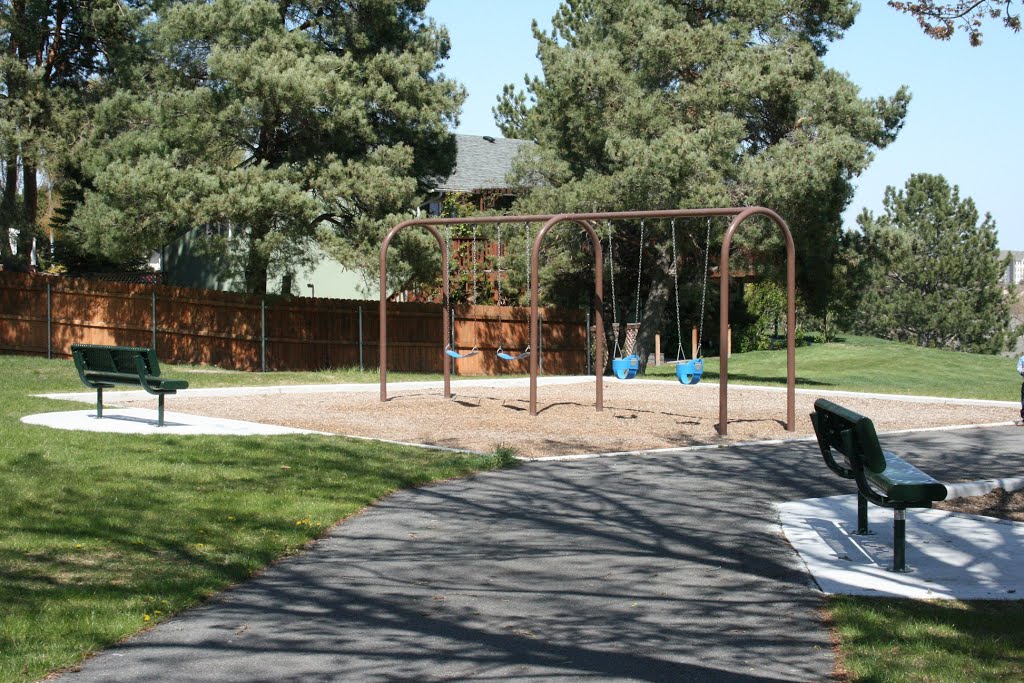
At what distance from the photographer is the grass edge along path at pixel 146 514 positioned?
6.24 metres

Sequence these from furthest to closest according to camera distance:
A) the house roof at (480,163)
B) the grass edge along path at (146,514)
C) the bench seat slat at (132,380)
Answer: the house roof at (480,163)
the bench seat slat at (132,380)
the grass edge along path at (146,514)

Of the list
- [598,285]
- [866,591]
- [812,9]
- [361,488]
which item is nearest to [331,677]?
[866,591]

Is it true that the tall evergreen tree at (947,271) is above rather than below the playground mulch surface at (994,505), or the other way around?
above

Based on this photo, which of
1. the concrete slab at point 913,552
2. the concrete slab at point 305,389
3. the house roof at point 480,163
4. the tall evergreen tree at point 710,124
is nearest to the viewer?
the concrete slab at point 913,552

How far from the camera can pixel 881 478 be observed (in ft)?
25.0

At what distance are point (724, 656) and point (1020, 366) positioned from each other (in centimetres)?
1052

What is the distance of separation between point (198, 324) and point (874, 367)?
22.0 metres

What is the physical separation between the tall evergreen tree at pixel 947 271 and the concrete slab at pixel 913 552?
123 feet

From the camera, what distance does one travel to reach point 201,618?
20.9 ft

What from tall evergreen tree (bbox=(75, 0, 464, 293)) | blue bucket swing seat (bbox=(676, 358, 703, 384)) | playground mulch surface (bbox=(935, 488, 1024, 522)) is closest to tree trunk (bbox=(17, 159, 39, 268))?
tall evergreen tree (bbox=(75, 0, 464, 293))

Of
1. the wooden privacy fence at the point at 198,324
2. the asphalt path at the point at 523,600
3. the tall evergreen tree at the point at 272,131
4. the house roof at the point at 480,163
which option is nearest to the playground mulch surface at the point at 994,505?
the asphalt path at the point at 523,600

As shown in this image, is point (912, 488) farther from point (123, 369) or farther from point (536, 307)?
point (536, 307)

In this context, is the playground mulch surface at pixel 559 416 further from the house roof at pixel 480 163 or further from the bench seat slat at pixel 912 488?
the house roof at pixel 480 163

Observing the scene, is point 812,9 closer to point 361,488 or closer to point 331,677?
point 361,488
